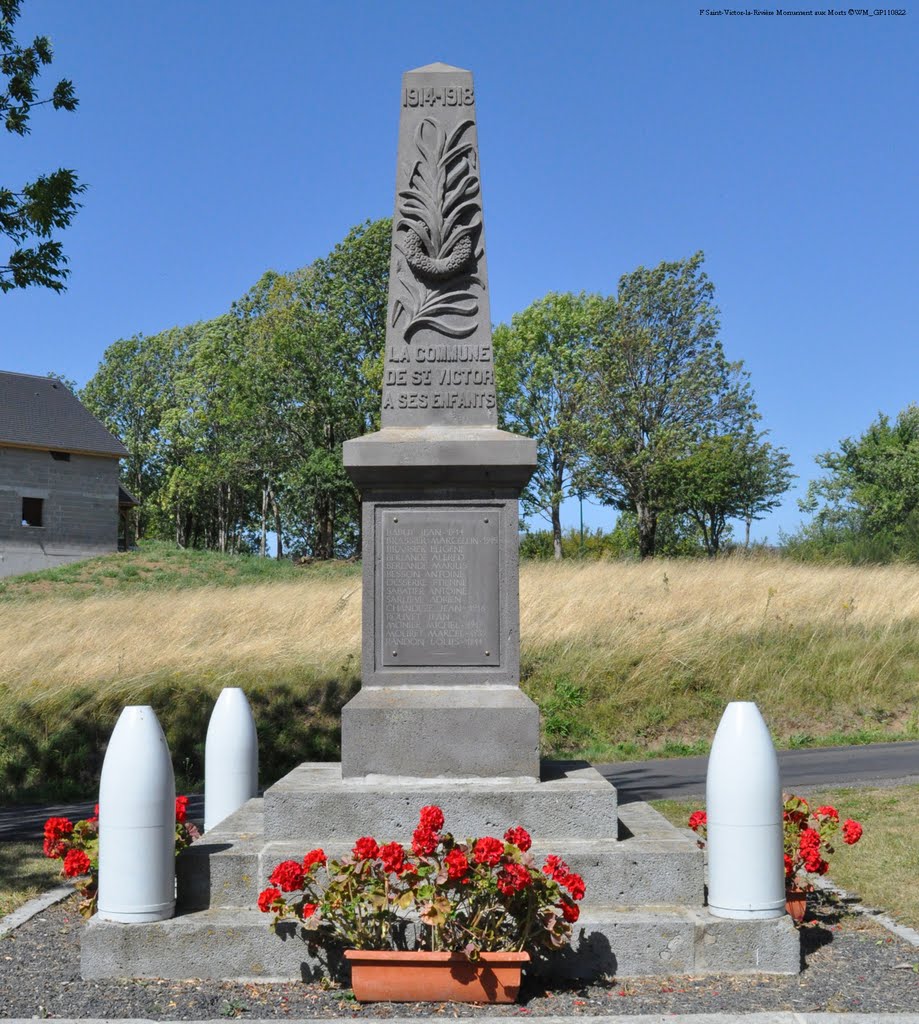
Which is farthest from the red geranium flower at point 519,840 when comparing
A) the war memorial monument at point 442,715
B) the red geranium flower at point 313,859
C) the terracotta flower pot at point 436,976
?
the red geranium flower at point 313,859

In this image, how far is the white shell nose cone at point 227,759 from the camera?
730 centimetres

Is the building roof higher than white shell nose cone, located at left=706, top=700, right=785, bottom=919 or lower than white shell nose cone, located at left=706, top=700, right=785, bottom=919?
higher

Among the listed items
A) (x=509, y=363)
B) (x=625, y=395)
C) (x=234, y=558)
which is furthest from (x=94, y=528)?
(x=625, y=395)

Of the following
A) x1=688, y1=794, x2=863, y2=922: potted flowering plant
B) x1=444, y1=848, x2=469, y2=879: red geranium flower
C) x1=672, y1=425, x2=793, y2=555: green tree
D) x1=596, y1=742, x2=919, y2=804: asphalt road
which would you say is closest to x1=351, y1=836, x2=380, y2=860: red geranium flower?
x1=444, y1=848, x2=469, y2=879: red geranium flower

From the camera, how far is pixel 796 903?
577 centimetres

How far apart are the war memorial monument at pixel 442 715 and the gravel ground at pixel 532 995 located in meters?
0.13

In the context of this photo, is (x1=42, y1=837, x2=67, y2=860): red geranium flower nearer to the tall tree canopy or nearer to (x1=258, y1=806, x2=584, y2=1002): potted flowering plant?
(x1=258, y1=806, x2=584, y2=1002): potted flowering plant

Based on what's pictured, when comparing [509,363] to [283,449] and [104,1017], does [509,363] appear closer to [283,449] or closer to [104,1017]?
[283,449]

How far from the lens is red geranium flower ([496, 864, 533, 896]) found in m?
4.71

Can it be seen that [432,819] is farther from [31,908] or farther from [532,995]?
[31,908]

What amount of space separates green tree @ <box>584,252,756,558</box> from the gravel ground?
36317 mm

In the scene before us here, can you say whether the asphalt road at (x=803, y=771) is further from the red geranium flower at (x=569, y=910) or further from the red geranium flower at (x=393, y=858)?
the red geranium flower at (x=393, y=858)

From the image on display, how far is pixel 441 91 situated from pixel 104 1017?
5.38 m

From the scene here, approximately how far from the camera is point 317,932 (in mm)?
5020
